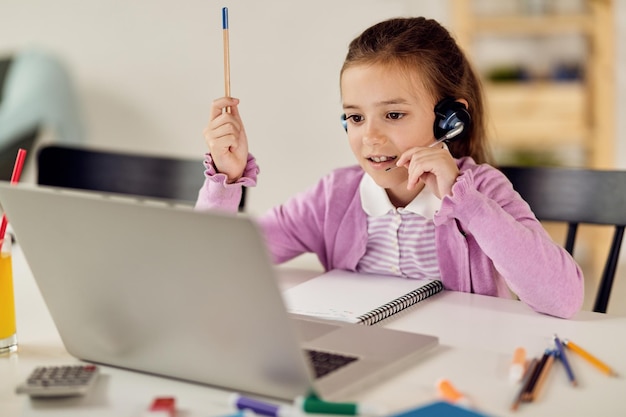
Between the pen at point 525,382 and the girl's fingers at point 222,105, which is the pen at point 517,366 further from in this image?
the girl's fingers at point 222,105

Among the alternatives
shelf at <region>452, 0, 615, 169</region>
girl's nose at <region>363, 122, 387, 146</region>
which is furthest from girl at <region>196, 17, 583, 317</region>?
shelf at <region>452, 0, 615, 169</region>

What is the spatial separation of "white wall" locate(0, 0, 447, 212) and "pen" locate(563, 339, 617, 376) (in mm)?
2672

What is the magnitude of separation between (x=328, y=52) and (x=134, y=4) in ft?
2.91

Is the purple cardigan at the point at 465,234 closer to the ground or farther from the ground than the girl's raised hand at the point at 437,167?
closer to the ground

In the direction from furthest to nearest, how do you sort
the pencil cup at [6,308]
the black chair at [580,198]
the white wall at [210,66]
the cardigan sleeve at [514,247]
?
1. the white wall at [210,66]
2. the black chair at [580,198]
3. the cardigan sleeve at [514,247]
4. the pencil cup at [6,308]

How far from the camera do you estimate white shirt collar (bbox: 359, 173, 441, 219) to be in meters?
1.47

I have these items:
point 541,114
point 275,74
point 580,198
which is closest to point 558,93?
point 541,114

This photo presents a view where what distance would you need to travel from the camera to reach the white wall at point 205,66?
3727 millimetres

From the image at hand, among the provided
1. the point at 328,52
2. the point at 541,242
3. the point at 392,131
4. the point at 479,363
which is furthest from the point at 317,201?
the point at 328,52

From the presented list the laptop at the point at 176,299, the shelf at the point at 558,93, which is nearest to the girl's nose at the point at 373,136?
the laptop at the point at 176,299

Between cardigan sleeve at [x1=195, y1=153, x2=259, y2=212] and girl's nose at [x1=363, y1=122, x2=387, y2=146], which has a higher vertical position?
girl's nose at [x1=363, y1=122, x2=387, y2=146]

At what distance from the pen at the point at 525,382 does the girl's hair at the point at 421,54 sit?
1.95ft

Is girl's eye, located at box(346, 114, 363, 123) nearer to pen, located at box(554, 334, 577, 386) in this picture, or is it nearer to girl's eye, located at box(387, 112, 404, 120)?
girl's eye, located at box(387, 112, 404, 120)

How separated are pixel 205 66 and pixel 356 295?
9.00 feet
